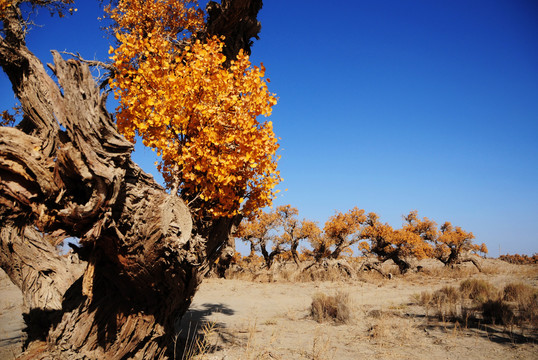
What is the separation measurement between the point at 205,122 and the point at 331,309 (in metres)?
8.03

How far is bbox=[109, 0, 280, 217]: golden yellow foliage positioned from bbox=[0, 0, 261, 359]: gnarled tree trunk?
2.22ft

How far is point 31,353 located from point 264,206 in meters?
4.14

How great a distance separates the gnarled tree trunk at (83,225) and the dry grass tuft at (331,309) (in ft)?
19.8

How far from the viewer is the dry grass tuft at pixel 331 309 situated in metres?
8.72

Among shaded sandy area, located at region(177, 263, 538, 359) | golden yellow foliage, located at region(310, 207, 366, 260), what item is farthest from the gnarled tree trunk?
golden yellow foliage, located at region(310, 207, 366, 260)

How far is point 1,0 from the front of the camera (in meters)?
4.70

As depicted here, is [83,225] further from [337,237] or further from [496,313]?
[337,237]

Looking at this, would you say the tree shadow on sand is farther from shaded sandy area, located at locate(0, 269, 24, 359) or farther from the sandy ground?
shaded sandy area, located at locate(0, 269, 24, 359)

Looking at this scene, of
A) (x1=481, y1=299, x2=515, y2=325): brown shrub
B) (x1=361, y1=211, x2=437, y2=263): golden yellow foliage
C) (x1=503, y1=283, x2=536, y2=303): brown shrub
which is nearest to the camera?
(x1=481, y1=299, x2=515, y2=325): brown shrub

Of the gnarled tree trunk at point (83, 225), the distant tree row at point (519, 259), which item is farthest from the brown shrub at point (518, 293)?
the distant tree row at point (519, 259)

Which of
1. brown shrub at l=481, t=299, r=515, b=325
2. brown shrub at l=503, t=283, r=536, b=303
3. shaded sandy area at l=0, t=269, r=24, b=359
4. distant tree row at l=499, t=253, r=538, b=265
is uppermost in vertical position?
distant tree row at l=499, t=253, r=538, b=265

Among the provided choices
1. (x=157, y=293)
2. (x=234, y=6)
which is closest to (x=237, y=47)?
(x=234, y=6)

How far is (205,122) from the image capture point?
14.3ft

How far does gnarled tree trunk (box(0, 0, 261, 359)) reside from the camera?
10.7ft
